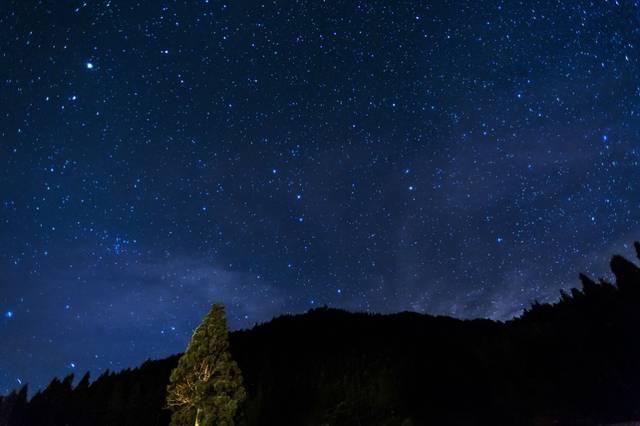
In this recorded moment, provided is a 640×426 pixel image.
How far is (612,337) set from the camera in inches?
1903

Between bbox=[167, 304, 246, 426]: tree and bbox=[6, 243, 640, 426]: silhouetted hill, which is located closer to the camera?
bbox=[167, 304, 246, 426]: tree

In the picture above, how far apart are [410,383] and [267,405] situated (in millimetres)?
19827

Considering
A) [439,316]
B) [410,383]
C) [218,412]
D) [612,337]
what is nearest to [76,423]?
[410,383]

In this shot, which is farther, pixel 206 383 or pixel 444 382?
pixel 444 382

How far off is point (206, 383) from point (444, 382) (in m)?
44.8

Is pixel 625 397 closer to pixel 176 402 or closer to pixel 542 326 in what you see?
pixel 542 326

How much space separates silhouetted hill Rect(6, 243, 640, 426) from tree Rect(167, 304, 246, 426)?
42.1ft

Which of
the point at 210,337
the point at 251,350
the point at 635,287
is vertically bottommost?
the point at 210,337

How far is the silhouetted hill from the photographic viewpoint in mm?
45438

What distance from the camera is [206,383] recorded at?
1015 inches

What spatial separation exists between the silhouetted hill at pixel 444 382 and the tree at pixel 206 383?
1282 centimetres

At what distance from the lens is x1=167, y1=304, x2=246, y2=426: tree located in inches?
997

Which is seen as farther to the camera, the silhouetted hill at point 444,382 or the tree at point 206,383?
the silhouetted hill at point 444,382

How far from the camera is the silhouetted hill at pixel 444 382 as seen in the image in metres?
45.4
